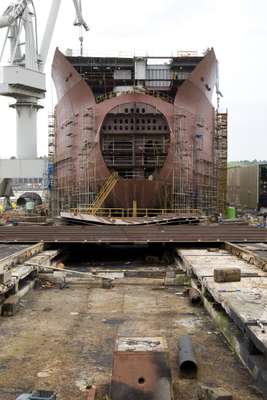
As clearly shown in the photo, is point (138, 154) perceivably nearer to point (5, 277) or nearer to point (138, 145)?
point (138, 145)

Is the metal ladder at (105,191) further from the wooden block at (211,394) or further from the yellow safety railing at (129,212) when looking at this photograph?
the wooden block at (211,394)

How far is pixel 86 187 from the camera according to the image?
2288 cm

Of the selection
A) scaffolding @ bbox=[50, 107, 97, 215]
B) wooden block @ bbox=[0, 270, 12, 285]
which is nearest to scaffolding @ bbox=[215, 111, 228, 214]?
scaffolding @ bbox=[50, 107, 97, 215]

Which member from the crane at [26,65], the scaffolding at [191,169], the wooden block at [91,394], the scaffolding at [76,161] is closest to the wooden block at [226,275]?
the wooden block at [91,394]

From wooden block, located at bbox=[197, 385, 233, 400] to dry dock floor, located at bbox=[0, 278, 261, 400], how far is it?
13cm

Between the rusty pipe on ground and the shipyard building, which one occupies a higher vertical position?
the shipyard building

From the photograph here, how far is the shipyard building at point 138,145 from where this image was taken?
70.5 feet

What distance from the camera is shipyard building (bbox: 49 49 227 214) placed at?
2150 centimetres

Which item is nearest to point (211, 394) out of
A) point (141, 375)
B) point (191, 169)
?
point (141, 375)

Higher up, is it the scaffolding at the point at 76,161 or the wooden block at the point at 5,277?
the scaffolding at the point at 76,161

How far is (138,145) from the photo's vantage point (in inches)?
866

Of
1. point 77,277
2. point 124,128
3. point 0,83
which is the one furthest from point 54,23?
point 77,277

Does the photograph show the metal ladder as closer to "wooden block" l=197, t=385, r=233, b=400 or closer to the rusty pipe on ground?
the rusty pipe on ground

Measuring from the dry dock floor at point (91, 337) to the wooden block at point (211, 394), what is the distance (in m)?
0.13
